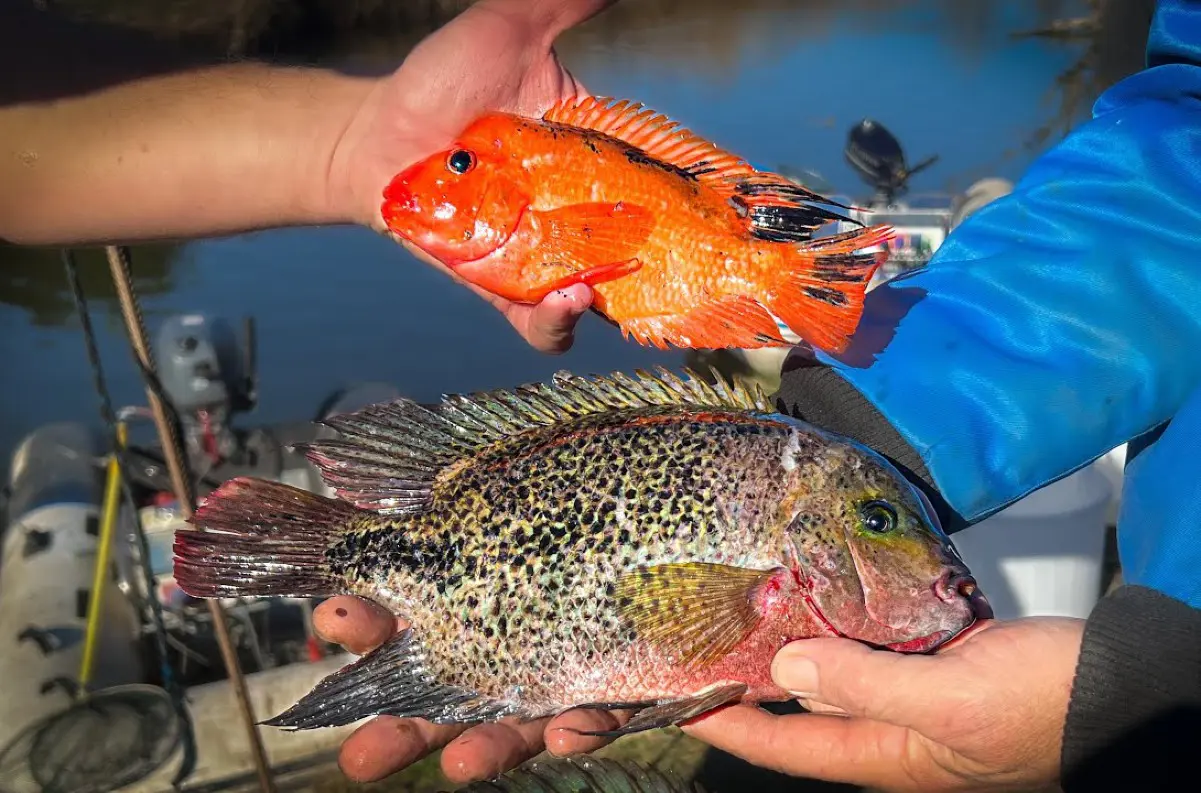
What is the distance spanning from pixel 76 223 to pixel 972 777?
2971 mm

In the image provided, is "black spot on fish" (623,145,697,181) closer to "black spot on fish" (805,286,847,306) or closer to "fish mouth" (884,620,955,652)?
"black spot on fish" (805,286,847,306)

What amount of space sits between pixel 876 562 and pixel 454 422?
1.05m

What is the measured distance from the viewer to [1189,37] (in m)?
2.31

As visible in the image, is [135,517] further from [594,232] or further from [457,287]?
[457,287]

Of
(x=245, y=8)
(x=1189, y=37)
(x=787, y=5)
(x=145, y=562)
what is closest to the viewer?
(x=1189, y=37)

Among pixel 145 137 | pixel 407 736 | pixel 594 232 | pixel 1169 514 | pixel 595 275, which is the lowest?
pixel 407 736

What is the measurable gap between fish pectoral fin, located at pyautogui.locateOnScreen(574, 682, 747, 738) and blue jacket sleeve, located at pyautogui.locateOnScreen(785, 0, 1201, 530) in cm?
77

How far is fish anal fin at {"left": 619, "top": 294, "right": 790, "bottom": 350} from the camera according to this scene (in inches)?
84.0

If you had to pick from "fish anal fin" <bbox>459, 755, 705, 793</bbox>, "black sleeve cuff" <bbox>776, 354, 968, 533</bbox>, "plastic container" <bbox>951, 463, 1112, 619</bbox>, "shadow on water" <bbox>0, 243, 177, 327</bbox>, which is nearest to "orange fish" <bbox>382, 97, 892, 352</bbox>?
"black sleeve cuff" <bbox>776, 354, 968, 533</bbox>

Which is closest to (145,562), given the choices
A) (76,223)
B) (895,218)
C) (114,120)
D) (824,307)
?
(76,223)

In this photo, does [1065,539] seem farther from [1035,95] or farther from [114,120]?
[1035,95]

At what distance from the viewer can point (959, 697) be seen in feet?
5.88

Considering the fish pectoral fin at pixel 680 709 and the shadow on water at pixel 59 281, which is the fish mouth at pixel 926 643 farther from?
the shadow on water at pixel 59 281

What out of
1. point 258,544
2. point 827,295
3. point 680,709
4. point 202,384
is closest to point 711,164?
point 827,295
